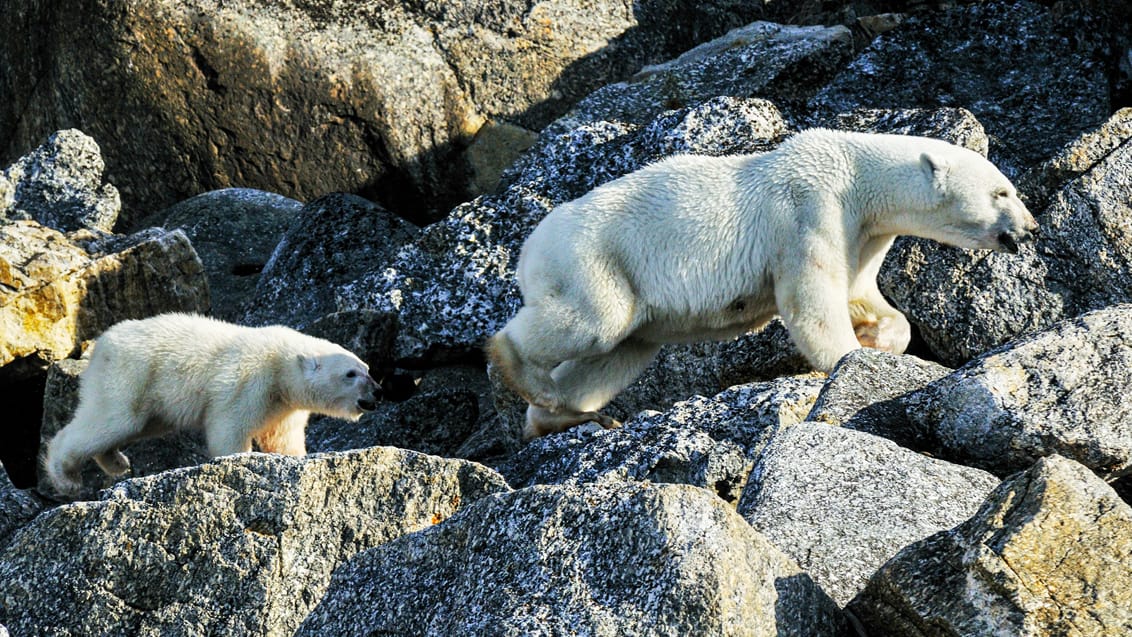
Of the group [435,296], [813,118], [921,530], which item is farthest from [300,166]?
[921,530]

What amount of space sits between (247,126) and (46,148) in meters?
1.77

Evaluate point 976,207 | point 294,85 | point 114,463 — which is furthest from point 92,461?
point 976,207

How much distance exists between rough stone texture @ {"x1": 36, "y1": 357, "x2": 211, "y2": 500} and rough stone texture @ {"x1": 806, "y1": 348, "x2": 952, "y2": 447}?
4.51 m

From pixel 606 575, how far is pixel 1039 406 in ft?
8.86

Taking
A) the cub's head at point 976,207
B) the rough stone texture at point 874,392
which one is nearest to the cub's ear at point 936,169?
the cub's head at point 976,207

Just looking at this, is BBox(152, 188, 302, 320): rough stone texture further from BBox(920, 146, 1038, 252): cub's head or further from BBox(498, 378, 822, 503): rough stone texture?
BBox(920, 146, 1038, 252): cub's head

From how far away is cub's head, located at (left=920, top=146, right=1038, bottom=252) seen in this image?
8258 mm

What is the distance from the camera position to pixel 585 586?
4223mm

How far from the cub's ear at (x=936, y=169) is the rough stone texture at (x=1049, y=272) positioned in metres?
0.77

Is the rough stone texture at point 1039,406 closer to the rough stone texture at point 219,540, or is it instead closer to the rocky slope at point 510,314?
the rocky slope at point 510,314

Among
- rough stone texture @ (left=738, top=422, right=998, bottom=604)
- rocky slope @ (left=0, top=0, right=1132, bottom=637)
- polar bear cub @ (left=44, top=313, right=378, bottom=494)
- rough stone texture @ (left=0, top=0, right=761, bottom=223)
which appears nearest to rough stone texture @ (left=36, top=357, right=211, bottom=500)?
rocky slope @ (left=0, top=0, right=1132, bottom=637)

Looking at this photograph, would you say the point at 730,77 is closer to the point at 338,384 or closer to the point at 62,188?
the point at 338,384

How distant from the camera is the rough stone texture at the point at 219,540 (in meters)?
5.18

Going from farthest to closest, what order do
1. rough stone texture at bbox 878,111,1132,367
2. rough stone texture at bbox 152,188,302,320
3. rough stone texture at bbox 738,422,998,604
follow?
rough stone texture at bbox 152,188,302,320
rough stone texture at bbox 878,111,1132,367
rough stone texture at bbox 738,422,998,604
